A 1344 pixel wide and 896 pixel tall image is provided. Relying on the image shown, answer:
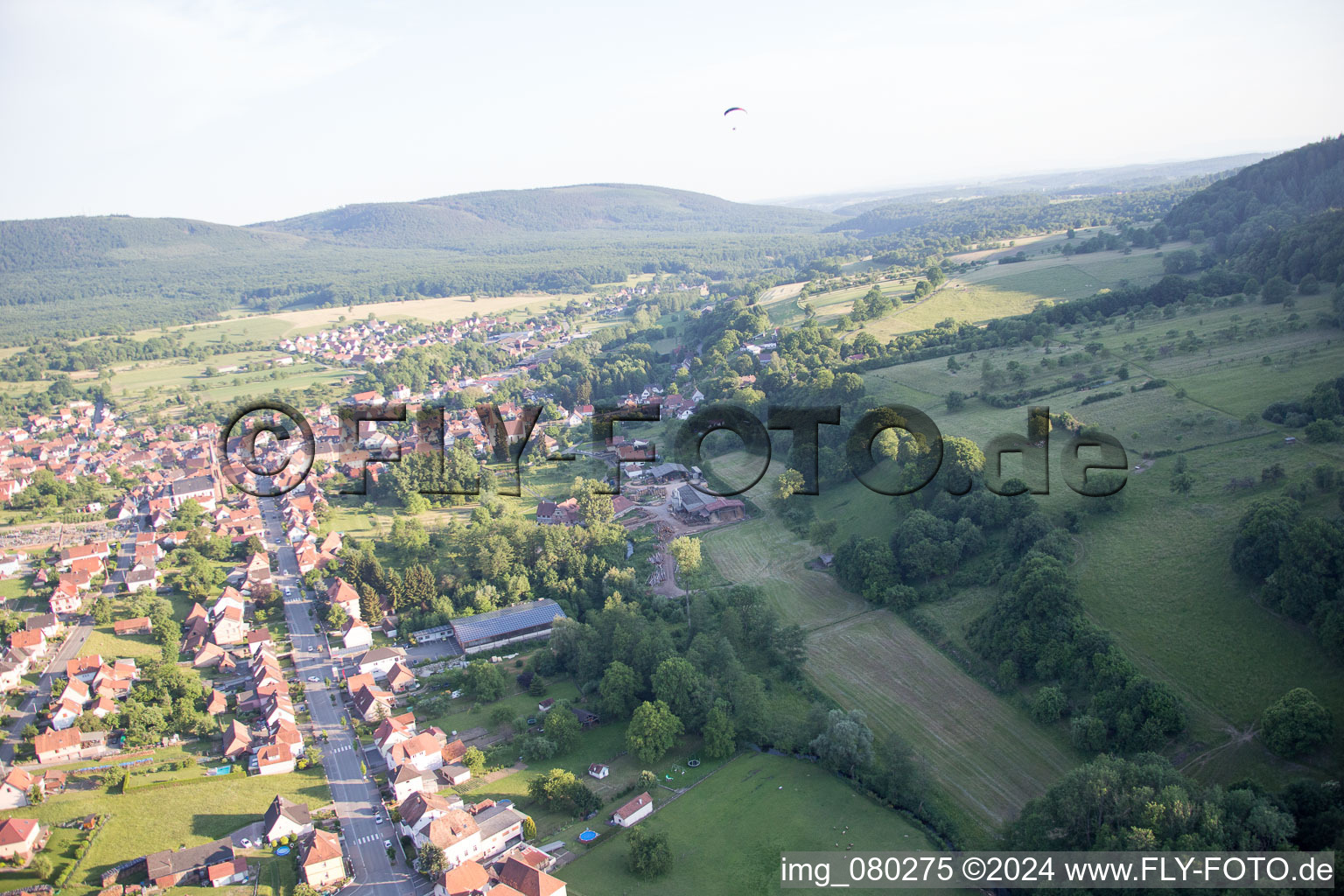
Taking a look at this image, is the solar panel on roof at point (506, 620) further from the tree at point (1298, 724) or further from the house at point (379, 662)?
the tree at point (1298, 724)

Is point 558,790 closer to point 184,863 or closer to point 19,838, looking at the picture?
point 184,863

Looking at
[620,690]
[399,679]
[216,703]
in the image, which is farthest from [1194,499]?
[216,703]

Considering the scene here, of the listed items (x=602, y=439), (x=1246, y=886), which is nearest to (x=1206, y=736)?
(x=1246, y=886)

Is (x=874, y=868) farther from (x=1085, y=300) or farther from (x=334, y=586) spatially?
(x=1085, y=300)

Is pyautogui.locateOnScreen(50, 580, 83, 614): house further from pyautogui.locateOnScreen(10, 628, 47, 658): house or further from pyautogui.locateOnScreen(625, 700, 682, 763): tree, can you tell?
pyautogui.locateOnScreen(625, 700, 682, 763): tree

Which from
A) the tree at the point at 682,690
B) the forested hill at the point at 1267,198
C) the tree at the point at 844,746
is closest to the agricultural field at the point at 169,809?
the tree at the point at 682,690

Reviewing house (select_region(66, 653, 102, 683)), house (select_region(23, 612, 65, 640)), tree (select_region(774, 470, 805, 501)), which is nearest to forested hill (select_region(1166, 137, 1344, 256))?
tree (select_region(774, 470, 805, 501))
